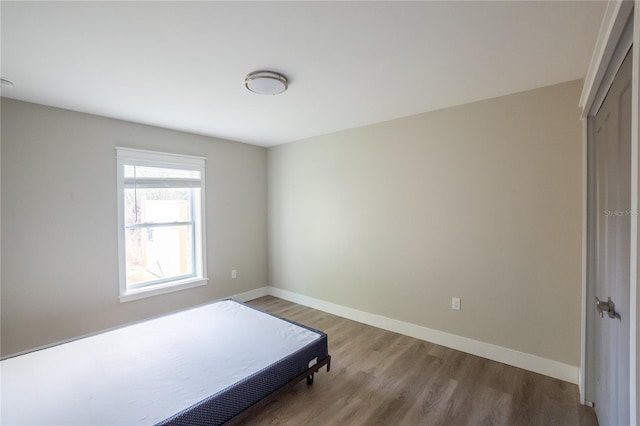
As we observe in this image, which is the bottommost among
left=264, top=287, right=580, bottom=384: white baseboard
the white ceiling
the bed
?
left=264, top=287, right=580, bottom=384: white baseboard

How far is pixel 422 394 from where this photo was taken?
85.6 inches

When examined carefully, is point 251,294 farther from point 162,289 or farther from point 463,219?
point 463,219

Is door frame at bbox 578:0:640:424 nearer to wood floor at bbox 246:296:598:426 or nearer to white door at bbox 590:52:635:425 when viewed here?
white door at bbox 590:52:635:425

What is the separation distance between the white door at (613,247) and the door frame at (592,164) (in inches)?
2.8

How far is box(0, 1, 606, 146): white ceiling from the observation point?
1.46 meters

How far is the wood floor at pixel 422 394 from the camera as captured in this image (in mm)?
1919

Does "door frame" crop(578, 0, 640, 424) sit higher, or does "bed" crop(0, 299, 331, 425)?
"door frame" crop(578, 0, 640, 424)

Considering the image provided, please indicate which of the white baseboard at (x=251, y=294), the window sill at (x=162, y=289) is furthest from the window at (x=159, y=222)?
the white baseboard at (x=251, y=294)

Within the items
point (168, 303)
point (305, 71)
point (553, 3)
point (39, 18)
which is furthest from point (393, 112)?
point (168, 303)

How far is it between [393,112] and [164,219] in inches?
122

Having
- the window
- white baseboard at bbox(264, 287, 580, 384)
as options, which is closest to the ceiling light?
the window

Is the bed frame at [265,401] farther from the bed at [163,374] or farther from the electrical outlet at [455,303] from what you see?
the electrical outlet at [455,303]

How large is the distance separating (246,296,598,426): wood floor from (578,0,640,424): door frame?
13.3 inches

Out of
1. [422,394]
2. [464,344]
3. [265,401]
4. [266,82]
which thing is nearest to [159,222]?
[266,82]
